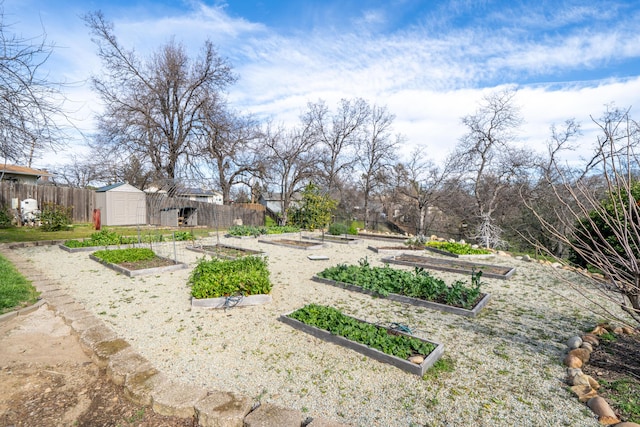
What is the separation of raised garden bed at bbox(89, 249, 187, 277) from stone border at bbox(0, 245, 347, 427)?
310cm

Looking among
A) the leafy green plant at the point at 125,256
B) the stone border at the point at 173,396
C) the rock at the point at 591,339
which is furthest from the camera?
the leafy green plant at the point at 125,256

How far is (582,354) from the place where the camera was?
3.06 m

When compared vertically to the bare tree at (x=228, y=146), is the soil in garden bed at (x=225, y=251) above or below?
below

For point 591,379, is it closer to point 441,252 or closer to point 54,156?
point 54,156

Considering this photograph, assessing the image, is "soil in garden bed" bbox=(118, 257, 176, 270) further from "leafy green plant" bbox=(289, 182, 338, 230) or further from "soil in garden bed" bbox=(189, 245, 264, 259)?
"leafy green plant" bbox=(289, 182, 338, 230)

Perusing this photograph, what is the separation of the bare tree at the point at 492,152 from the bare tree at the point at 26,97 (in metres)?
14.6

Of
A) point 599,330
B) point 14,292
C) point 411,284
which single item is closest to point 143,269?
point 14,292

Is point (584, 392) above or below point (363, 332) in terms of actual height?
below

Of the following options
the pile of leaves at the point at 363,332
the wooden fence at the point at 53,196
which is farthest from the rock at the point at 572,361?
the wooden fence at the point at 53,196

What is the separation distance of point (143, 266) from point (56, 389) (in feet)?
15.2

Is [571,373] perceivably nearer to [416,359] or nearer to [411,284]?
[416,359]

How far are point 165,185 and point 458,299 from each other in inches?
535

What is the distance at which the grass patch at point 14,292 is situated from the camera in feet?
13.6

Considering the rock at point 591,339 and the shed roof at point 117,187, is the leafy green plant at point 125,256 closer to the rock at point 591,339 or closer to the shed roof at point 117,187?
the rock at point 591,339
